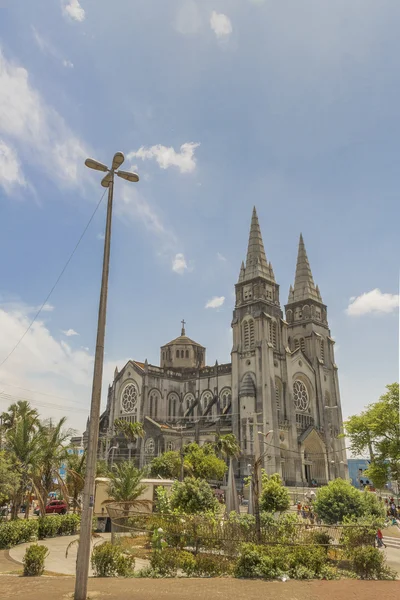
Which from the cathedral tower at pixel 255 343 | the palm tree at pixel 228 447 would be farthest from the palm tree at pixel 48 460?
the cathedral tower at pixel 255 343

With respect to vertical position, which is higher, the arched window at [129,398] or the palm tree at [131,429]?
the arched window at [129,398]

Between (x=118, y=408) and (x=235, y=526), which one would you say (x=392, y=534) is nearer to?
(x=235, y=526)

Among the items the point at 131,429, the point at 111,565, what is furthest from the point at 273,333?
the point at 111,565

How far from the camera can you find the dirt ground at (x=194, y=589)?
10.1 m

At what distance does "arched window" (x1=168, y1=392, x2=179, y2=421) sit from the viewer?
6838 cm

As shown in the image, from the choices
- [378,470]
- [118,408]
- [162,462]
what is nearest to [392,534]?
[378,470]

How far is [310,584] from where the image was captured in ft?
38.9

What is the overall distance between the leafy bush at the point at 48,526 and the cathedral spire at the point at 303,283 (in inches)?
2178

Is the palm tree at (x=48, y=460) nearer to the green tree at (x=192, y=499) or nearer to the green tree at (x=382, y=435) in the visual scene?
the green tree at (x=192, y=499)

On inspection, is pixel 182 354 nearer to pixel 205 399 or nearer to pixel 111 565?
pixel 205 399

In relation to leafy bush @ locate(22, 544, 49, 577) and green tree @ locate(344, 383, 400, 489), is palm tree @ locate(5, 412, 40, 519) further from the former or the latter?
green tree @ locate(344, 383, 400, 489)

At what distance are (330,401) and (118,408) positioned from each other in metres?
31.7

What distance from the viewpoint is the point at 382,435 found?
3369 centimetres

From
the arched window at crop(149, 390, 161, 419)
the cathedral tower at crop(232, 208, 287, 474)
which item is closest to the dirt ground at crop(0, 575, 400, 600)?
the cathedral tower at crop(232, 208, 287, 474)
